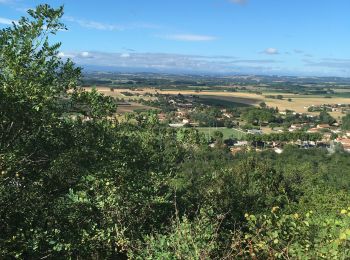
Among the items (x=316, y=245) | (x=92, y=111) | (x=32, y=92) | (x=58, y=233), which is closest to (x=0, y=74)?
(x=32, y=92)

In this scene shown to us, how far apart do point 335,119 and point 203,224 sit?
12294 centimetres

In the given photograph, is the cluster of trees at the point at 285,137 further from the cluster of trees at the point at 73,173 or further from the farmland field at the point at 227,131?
the cluster of trees at the point at 73,173

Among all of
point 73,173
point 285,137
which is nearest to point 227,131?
point 285,137

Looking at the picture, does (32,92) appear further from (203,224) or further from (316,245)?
(316,245)

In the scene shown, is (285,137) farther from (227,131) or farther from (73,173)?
(73,173)

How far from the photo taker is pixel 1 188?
7148 millimetres

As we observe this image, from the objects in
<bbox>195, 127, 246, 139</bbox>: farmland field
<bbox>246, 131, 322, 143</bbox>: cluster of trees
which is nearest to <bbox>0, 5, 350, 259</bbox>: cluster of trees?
<bbox>246, 131, 322, 143</bbox>: cluster of trees

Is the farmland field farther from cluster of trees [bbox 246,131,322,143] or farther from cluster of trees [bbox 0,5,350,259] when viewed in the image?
cluster of trees [bbox 0,5,350,259]

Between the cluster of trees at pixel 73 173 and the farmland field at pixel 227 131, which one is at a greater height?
the cluster of trees at pixel 73 173

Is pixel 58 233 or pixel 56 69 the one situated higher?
pixel 56 69

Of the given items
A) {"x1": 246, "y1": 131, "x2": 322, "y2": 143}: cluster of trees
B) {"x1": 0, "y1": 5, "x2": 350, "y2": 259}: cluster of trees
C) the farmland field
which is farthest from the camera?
the farmland field

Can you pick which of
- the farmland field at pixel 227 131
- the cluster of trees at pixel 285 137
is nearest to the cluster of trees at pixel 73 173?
the cluster of trees at pixel 285 137

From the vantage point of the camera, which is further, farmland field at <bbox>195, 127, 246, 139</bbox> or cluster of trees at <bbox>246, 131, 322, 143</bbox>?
farmland field at <bbox>195, 127, 246, 139</bbox>

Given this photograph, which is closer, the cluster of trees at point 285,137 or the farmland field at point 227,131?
the cluster of trees at point 285,137
